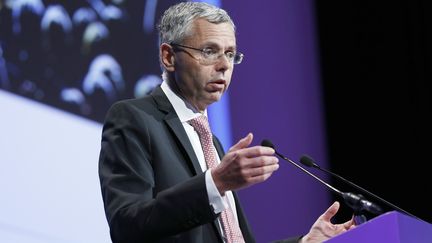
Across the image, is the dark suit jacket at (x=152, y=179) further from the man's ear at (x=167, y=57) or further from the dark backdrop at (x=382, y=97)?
the dark backdrop at (x=382, y=97)

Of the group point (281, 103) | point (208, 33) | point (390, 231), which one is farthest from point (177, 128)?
point (281, 103)

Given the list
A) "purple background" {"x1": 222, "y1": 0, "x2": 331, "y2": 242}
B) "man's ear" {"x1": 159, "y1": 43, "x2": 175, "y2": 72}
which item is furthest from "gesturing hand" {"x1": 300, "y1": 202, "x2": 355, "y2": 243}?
"purple background" {"x1": 222, "y1": 0, "x2": 331, "y2": 242}

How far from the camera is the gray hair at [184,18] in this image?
104 inches

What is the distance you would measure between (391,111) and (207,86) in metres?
2.31

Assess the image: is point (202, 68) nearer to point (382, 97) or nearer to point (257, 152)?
point (257, 152)

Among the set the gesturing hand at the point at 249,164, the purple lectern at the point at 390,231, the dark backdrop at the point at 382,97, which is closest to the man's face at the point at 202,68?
the gesturing hand at the point at 249,164

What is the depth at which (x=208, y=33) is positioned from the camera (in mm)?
2617

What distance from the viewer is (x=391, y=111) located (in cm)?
461

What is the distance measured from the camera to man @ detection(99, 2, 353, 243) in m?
2.03

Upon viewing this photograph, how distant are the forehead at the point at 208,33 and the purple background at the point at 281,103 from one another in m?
1.76

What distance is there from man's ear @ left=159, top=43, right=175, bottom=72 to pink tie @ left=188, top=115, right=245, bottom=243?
0.21 m

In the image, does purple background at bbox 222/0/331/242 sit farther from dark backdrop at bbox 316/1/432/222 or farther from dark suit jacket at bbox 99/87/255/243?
dark suit jacket at bbox 99/87/255/243

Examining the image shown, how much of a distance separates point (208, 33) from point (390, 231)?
1061 mm

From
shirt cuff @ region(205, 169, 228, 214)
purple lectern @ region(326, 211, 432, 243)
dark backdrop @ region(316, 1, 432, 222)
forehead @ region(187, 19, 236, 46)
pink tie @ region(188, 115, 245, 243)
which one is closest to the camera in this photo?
purple lectern @ region(326, 211, 432, 243)
